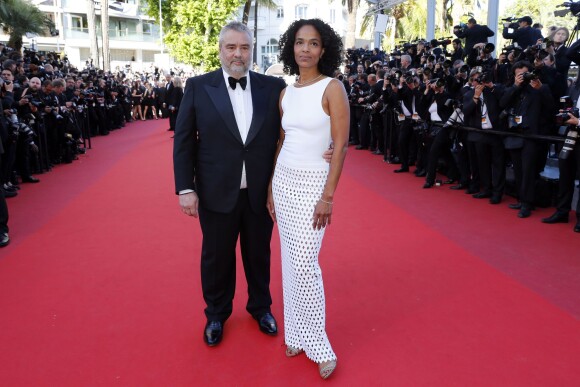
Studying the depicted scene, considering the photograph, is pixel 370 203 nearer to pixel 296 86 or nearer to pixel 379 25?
pixel 296 86

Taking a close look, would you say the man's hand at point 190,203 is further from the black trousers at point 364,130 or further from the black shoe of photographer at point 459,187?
the black trousers at point 364,130

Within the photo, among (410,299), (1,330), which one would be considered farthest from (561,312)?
(1,330)

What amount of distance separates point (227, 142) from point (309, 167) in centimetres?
52

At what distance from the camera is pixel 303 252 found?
264 cm

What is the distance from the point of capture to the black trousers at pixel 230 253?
3002 mm

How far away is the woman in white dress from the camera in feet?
8.33

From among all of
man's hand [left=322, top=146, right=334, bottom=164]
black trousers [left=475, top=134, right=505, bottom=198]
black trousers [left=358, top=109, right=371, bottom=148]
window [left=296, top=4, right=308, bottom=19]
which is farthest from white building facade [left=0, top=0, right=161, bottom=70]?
man's hand [left=322, top=146, right=334, bottom=164]

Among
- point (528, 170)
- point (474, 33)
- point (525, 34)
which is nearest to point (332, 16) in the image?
point (474, 33)

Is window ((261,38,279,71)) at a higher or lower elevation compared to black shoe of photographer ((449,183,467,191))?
higher

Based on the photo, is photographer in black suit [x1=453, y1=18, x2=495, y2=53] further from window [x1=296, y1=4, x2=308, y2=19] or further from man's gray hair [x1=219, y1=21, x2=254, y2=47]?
window [x1=296, y1=4, x2=308, y2=19]

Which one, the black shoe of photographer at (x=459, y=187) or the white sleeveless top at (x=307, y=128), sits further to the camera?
the black shoe of photographer at (x=459, y=187)

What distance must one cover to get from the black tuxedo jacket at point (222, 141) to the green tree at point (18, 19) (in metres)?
18.1

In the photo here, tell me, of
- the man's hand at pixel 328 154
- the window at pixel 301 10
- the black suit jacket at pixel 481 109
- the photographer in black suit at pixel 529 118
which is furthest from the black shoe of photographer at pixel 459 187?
the window at pixel 301 10

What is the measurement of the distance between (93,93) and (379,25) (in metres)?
8.50
